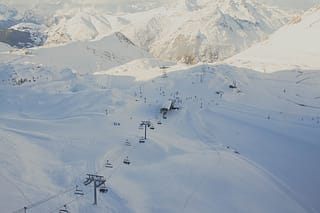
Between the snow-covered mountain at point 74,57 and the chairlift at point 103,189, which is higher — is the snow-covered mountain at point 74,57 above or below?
above

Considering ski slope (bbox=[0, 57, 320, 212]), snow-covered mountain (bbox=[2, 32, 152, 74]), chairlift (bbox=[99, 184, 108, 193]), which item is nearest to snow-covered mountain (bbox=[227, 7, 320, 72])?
ski slope (bbox=[0, 57, 320, 212])

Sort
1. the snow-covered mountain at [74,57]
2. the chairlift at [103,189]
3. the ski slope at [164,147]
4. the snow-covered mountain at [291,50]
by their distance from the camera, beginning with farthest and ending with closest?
the snow-covered mountain at [74,57], the snow-covered mountain at [291,50], the ski slope at [164,147], the chairlift at [103,189]

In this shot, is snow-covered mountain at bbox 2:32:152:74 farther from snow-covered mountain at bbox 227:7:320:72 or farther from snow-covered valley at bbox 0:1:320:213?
snow-covered mountain at bbox 227:7:320:72

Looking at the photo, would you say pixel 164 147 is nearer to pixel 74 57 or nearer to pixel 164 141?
pixel 164 141

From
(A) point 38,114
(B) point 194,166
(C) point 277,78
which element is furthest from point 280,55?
(B) point 194,166

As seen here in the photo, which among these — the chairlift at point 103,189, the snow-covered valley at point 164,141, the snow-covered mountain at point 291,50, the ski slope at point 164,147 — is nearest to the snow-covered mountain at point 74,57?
the snow-covered valley at point 164,141

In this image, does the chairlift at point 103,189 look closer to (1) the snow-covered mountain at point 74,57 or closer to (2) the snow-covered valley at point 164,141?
(2) the snow-covered valley at point 164,141
